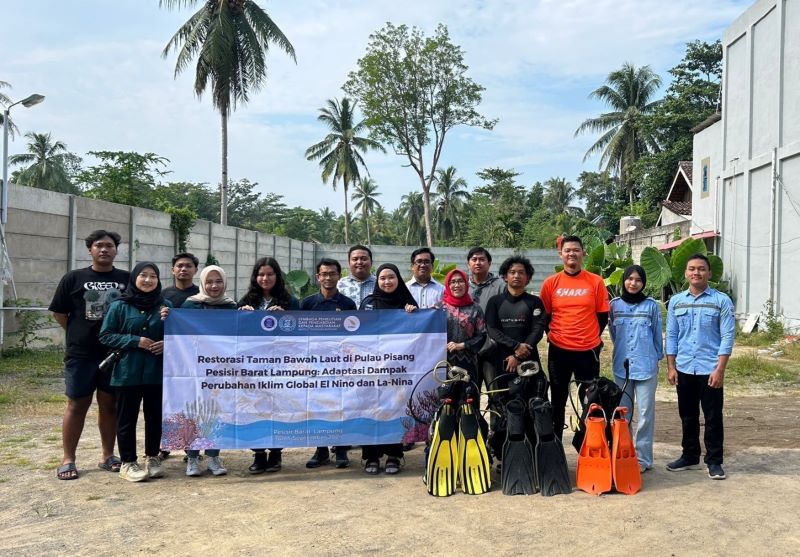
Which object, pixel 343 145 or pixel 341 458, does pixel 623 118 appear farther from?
pixel 341 458

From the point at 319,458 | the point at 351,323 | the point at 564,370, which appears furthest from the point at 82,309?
the point at 564,370

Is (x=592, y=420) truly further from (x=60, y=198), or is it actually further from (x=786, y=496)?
(x=60, y=198)

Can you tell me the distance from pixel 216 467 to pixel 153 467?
1.46 ft

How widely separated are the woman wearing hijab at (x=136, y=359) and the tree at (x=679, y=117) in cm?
2907

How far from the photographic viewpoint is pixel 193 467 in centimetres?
495

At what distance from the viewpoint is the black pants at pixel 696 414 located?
494 centimetres

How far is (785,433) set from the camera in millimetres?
Answer: 6512

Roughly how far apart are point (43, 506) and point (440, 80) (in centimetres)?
2805

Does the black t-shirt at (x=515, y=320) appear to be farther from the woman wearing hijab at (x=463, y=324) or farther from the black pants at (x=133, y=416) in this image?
the black pants at (x=133, y=416)

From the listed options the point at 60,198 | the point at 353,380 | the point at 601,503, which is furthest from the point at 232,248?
the point at 601,503

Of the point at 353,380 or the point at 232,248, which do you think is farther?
the point at 232,248

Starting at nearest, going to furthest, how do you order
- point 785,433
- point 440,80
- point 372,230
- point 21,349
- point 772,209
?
1. point 785,433
2. point 21,349
3. point 772,209
4. point 440,80
5. point 372,230

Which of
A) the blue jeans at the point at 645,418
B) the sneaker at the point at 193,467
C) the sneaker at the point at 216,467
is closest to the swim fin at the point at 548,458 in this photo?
the blue jeans at the point at 645,418

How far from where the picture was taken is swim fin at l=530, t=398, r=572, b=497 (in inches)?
178
